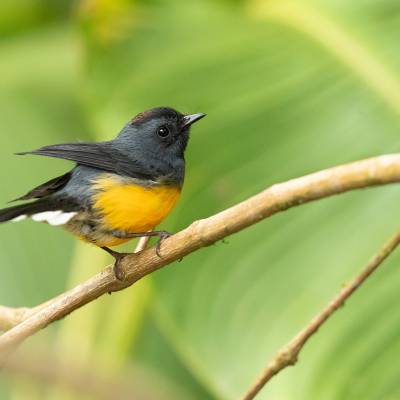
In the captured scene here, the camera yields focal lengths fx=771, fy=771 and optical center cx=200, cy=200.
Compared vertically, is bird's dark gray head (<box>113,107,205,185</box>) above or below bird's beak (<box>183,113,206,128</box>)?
below

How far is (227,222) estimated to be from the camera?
1.51 metres

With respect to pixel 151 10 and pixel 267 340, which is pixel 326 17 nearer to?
pixel 151 10

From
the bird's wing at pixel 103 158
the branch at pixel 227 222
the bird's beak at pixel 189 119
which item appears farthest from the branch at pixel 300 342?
the bird's beak at pixel 189 119

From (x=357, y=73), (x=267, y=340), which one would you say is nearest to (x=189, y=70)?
(x=357, y=73)

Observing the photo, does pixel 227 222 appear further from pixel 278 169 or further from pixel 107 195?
pixel 278 169

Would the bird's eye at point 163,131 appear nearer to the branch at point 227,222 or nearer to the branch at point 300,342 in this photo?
the branch at point 227,222

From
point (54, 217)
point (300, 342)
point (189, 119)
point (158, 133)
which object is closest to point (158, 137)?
point (158, 133)

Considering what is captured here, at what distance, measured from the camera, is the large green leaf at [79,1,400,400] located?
8.38ft

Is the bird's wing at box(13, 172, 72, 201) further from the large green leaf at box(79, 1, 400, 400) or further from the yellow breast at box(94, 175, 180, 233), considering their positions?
the large green leaf at box(79, 1, 400, 400)

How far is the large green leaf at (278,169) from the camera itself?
8.38ft

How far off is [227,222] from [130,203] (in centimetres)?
101

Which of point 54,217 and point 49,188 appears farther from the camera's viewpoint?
point 49,188

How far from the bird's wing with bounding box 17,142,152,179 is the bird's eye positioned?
215mm

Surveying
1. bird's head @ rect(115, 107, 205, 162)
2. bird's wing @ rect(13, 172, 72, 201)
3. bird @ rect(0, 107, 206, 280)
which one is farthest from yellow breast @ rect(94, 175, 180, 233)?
bird's head @ rect(115, 107, 205, 162)
